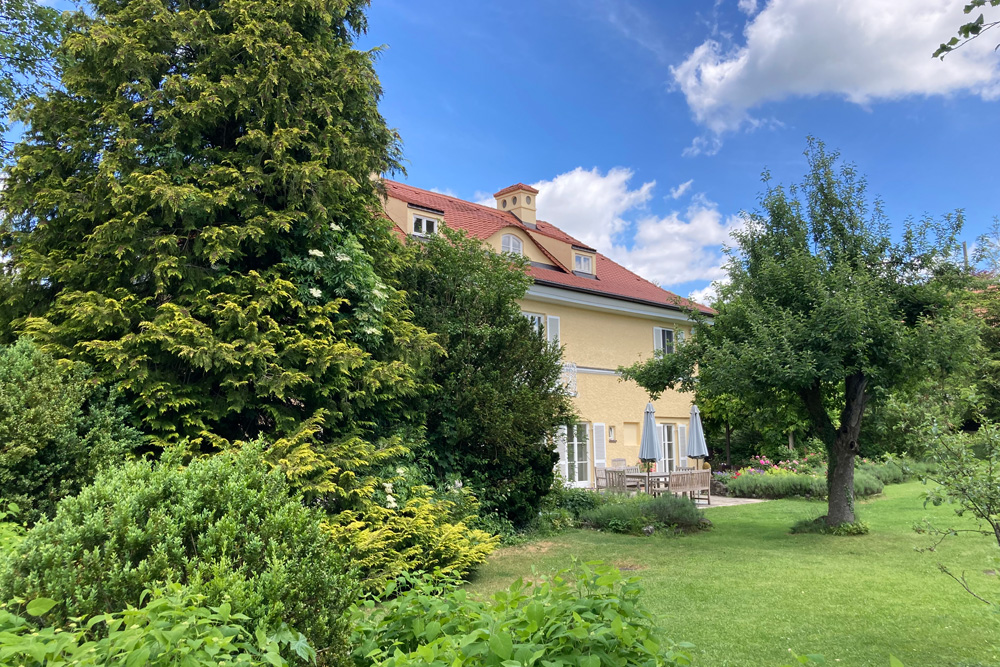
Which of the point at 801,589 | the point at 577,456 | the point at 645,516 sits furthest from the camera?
the point at 577,456

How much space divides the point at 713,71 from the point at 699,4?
115 centimetres

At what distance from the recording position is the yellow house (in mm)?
19188

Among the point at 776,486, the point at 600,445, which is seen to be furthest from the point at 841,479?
the point at 600,445

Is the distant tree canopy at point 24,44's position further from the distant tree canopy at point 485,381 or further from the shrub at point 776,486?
the shrub at point 776,486

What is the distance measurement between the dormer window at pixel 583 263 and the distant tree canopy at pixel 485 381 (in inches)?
404

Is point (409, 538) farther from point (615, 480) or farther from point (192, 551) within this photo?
point (615, 480)

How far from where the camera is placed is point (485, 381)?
36.6ft

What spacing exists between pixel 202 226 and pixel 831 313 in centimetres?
988

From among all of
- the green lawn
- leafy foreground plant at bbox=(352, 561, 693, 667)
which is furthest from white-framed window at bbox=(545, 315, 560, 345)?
leafy foreground plant at bbox=(352, 561, 693, 667)

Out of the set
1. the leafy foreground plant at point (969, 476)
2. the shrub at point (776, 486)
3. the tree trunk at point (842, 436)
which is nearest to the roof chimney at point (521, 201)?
the shrub at point (776, 486)

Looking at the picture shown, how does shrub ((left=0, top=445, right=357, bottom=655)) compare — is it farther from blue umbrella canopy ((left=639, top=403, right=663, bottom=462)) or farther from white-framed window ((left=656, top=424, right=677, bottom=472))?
Result: white-framed window ((left=656, top=424, right=677, bottom=472))

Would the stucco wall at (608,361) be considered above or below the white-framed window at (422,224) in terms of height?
below

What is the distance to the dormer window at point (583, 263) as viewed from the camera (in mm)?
22461

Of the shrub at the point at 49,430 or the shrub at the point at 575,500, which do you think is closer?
the shrub at the point at 49,430
